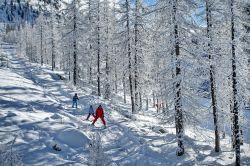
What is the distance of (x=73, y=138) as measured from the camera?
23.0 meters

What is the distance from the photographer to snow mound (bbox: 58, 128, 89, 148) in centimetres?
2248

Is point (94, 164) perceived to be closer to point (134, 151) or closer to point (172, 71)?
point (134, 151)

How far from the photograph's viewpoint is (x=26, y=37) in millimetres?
127438

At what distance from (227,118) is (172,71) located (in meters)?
11.6

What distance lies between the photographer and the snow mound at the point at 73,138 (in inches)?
885

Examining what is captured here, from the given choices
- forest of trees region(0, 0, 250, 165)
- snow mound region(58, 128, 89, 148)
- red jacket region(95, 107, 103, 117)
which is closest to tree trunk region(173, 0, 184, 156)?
forest of trees region(0, 0, 250, 165)

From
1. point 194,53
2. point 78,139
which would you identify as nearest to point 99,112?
point 78,139

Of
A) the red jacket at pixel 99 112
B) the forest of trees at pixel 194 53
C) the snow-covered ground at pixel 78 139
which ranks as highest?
the forest of trees at pixel 194 53

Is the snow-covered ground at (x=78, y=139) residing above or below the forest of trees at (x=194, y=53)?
below

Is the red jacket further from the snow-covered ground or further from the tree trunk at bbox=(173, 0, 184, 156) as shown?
the tree trunk at bbox=(173, 0, 184, 156)

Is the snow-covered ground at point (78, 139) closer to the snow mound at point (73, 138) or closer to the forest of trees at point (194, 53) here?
the snow mound at point (73, 138)

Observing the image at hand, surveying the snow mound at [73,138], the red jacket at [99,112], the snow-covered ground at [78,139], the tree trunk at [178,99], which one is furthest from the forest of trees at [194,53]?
the snow mound at [73,138]

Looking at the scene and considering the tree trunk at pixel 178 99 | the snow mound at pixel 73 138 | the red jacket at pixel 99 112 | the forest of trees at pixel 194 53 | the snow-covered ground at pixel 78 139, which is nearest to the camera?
the snow-covered ground at pixel 78 139

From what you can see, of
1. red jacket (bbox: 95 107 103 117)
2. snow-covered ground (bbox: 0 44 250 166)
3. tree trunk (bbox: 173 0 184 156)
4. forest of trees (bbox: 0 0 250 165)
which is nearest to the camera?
snow-covered ground (bbox: 0 44 250 166)
